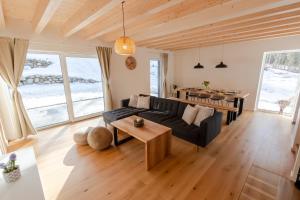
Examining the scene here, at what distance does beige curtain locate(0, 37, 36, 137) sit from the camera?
2.89 m

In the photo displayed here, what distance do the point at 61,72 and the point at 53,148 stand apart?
2.13m

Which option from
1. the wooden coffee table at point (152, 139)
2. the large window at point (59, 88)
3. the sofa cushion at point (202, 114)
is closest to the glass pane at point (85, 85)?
the large window at point (59, 88)

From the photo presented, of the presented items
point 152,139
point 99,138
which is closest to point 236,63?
point 152,139

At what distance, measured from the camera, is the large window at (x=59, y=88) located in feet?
11.6

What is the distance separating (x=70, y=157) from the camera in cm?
258

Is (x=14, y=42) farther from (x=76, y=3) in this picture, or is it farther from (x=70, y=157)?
(x=70, y=157)

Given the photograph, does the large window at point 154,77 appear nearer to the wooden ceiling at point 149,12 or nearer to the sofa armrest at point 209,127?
the wooden ceiling at point 149,12

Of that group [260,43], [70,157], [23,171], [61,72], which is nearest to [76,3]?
[61,72]

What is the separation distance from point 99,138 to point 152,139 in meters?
1.17

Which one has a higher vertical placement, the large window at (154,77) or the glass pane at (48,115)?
the large window at (154,77)

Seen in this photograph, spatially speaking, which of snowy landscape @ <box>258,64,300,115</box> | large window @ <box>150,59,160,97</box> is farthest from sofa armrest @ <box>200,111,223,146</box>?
large window @ <box>150,59,160,97</box>

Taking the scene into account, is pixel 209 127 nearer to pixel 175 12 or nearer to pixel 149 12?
pixel 175 12

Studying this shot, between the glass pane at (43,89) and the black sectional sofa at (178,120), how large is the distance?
165cm

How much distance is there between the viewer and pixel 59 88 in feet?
13.0
